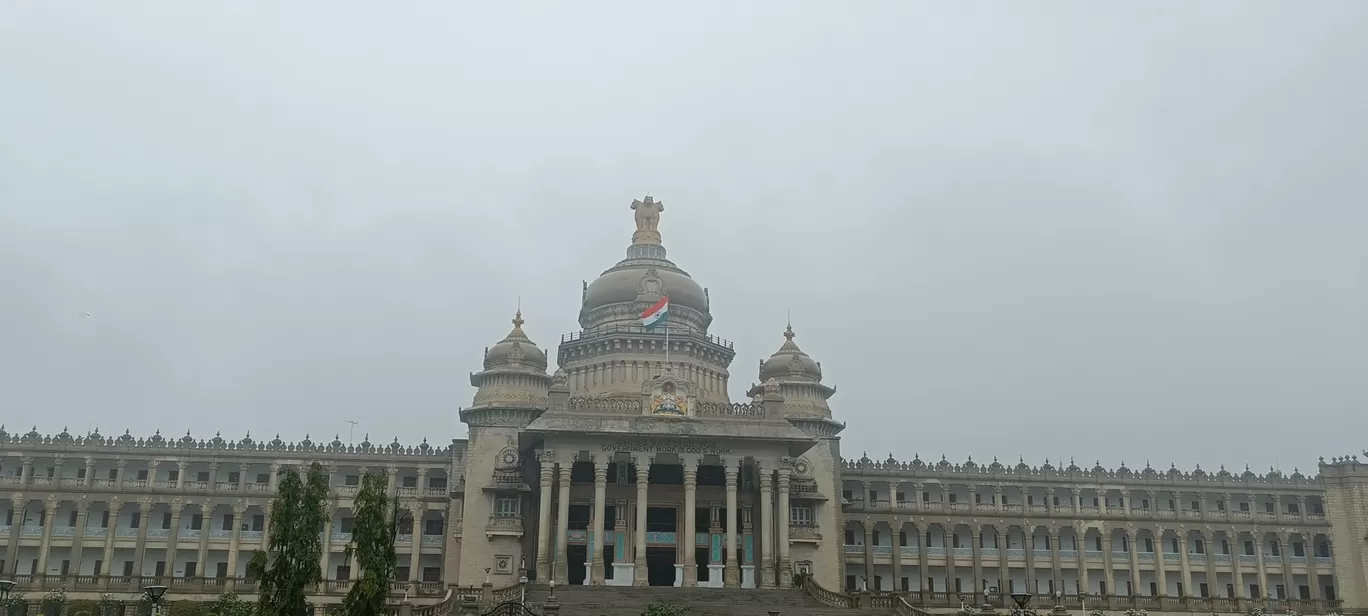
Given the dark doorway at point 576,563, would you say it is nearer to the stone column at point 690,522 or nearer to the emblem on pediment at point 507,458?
the stone column at point 690,522

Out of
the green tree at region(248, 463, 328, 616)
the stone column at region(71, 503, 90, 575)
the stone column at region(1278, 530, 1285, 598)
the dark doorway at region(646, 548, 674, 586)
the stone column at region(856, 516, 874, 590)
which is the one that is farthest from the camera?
the stone column at region(1278, 530, 1285, 598)

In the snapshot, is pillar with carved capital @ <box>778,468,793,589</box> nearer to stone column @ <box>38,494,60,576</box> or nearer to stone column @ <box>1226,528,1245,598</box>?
stone column @ <box>1226,528,1245,598</box>

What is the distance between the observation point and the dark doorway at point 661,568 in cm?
6138

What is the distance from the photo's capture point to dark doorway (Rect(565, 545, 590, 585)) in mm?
60656

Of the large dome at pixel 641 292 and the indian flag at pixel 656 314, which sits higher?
the large dome at pixel 641 292

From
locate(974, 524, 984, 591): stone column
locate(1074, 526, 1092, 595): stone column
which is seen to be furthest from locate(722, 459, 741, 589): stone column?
locate(1074, 526, 1092, 595): stone column

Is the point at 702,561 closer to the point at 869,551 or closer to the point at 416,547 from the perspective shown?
the point at 869,551

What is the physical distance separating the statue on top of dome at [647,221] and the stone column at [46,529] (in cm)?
4194

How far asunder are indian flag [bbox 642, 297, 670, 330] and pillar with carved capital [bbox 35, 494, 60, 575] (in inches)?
1551

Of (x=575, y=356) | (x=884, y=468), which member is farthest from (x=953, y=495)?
(x=575, y=356)

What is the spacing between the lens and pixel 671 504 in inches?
2377

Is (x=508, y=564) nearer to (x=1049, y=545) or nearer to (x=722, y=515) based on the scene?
(x=722, y=515)

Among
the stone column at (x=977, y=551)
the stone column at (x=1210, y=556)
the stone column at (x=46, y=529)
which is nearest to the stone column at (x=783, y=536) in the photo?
the stone column at (x=977, y=551)

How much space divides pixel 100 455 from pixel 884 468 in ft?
172
